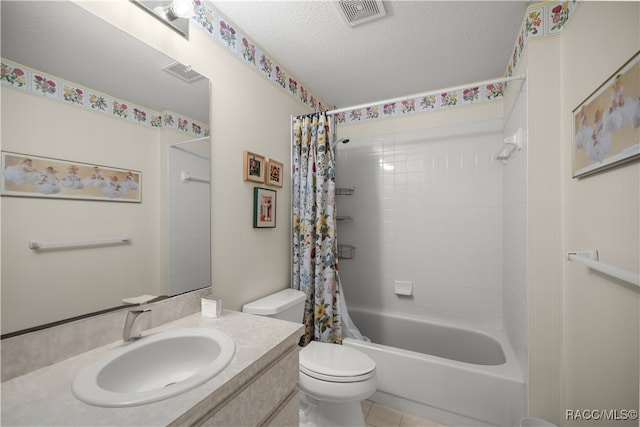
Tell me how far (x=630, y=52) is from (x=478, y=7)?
84cm

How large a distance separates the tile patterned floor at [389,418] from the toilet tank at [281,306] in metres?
0.74

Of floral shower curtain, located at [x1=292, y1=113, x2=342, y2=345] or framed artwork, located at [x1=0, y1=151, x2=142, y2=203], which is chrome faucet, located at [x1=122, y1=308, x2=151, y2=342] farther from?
floral shower curtain, located at [x1=292, y1=113, x2=342, y2=345]

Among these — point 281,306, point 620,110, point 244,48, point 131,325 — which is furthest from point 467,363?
point 244,48

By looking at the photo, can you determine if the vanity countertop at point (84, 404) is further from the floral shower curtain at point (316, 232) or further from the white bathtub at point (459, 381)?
the white bathtub at point (459, 381)

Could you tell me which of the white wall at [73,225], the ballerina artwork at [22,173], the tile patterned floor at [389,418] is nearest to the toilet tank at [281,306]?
the white wall at [73,225]

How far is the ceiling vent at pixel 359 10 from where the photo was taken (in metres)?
1.37

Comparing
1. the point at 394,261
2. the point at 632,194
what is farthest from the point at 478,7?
the point at 394,261

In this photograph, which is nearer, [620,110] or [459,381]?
[620,110]

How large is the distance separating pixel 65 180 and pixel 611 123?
1768 millimetres

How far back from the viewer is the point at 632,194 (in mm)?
805

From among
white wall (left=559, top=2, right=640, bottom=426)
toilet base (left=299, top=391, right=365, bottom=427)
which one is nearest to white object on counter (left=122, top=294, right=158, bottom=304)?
toilet base (left=299, top=391, right=365, bottom=427)

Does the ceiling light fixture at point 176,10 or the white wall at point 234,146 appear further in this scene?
the white wall at point 234,146

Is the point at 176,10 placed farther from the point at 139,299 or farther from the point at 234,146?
the point at 139,299

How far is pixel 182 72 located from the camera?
1248 mm
